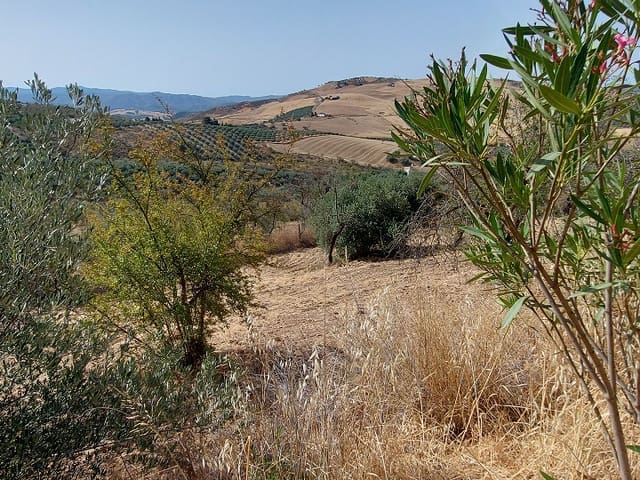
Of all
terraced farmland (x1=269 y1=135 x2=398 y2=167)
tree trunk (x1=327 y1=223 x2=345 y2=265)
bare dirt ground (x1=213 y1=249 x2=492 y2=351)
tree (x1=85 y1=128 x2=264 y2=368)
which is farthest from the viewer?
terraced farmland (x1=269 y1=135 x2=398 y2=167)

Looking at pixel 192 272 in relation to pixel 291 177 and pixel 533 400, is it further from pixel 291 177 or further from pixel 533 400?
pixel 291 177

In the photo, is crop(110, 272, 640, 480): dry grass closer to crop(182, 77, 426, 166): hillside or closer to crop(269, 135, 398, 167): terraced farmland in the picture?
crop(182, 77, 426, 166): hillside

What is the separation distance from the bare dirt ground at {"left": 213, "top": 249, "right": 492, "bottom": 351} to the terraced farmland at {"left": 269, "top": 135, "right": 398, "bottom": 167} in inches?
1250

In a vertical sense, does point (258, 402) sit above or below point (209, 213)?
below

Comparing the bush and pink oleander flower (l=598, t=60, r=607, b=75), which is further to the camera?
the bush

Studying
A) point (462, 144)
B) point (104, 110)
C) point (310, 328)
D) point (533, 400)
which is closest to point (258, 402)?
point (533, 400)

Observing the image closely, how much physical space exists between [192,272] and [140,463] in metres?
2.81

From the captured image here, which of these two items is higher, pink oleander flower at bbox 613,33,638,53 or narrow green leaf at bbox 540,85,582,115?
pink oleander flower at bbox 613,33,638,53

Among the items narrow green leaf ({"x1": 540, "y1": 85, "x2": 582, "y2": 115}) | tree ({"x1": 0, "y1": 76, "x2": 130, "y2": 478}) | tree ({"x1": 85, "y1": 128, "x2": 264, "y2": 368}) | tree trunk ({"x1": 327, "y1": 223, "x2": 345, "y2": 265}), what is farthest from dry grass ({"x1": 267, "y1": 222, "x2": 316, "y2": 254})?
narrow green leaf ({"x1": 540, "y1": 85, "x2": 582, "y2": 115})

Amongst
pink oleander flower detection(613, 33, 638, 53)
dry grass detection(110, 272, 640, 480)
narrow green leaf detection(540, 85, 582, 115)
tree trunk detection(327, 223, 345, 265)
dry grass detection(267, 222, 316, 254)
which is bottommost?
dry grass detection(267, 222, 316, 254)

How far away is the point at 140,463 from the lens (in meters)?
2.45

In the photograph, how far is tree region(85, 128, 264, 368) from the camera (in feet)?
15.9

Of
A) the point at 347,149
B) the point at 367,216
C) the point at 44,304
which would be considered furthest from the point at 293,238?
the point at 347,149

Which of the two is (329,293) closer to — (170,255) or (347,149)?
(170,255)
